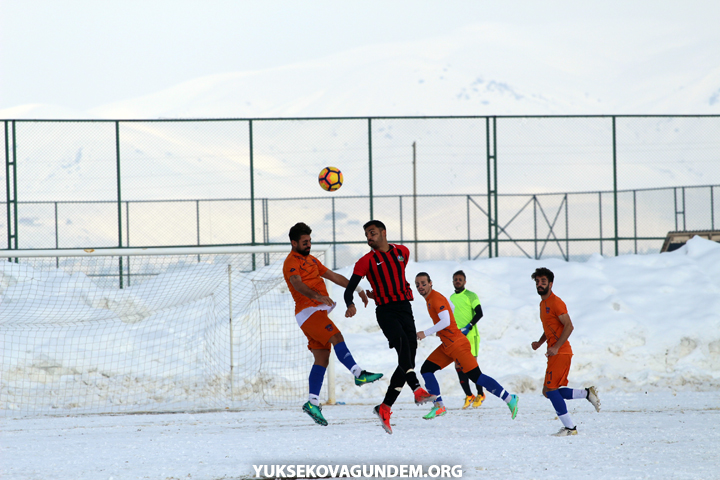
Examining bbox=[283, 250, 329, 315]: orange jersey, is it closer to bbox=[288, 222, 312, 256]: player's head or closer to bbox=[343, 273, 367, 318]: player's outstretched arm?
bbox=[288, 222, 312, 256]: player's head

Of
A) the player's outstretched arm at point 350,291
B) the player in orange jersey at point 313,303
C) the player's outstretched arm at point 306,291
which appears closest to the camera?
the player's outstretched arm at point 350,291

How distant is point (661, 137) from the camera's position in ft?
70.0

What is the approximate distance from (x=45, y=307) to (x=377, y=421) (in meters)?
8.39

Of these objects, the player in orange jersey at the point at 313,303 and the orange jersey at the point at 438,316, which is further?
the orange jersey at the point at 438,316

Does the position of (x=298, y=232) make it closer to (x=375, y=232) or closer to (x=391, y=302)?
(x=375, y=232)

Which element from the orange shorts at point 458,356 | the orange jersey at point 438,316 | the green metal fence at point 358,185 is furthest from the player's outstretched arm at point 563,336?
the green metal fence at point 358,185

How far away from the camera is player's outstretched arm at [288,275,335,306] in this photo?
22.5 ft

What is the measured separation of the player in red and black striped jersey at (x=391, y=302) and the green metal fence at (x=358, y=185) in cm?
1046

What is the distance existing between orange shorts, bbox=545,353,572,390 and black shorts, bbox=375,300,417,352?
1454mm

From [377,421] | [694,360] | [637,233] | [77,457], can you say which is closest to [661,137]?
[637,233]

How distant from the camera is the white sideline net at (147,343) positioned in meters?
11.6

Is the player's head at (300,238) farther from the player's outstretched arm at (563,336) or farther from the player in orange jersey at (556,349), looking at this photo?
the player's outstretched arm at (563,336)

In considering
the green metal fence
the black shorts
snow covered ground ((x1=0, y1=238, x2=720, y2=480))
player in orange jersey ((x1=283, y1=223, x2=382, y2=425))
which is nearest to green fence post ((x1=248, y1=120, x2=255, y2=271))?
the green metal fence

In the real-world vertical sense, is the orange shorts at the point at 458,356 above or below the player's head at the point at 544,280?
below
